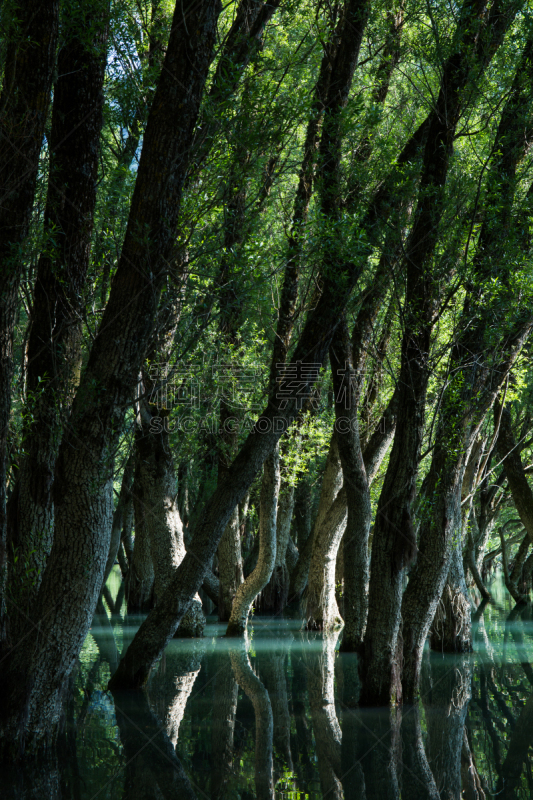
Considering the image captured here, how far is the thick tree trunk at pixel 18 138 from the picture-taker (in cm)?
615

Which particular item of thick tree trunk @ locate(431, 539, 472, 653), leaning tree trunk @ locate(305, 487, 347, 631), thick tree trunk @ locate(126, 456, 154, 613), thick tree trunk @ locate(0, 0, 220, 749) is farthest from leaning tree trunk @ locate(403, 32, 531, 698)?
thick tree trunk @ locate(126, 456, 154, 613)

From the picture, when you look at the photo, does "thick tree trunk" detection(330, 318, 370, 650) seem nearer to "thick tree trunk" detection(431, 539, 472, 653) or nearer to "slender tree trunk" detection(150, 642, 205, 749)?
"thick tree trunk" detection(431, 539, 472, 653)

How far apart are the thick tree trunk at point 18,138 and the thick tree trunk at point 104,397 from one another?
64 centimetres

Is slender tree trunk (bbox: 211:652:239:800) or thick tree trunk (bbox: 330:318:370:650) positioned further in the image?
thick tree trunk (bbox: 330:318:370:650)

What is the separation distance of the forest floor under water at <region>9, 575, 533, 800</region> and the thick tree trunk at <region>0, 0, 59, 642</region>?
7.62ft

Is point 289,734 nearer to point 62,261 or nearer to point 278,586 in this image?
point 62,261

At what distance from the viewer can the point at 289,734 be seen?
7391mm

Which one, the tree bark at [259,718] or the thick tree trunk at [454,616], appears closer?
the tree bark at [259,718]

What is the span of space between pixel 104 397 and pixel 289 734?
4.09 meters

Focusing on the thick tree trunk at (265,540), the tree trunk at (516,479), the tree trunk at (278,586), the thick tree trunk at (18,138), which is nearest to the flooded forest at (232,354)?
the thick tree trunk at (18,138)

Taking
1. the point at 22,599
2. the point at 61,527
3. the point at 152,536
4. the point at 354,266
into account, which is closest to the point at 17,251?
the point at 61,527

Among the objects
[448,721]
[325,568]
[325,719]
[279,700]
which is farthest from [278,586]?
[448,721]

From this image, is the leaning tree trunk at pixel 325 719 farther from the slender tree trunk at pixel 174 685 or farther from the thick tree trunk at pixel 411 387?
the slender tree trunk at pixel 174 685

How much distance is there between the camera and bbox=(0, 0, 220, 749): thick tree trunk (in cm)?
615
